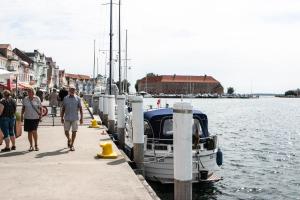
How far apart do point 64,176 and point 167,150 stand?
17.8 ft

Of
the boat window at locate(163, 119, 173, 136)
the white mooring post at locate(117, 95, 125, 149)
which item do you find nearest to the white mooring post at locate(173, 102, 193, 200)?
the boat window at locate(163, 119, 173, 136)

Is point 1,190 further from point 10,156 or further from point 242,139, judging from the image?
point 242,139

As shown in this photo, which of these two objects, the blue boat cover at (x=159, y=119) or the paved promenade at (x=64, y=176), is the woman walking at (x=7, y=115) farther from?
the blue boat cover at (x=159, y=119)

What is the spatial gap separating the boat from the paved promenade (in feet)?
5.97

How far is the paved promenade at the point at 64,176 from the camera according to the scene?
28.8 ft

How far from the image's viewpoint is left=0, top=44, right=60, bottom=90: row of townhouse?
10776 centimetres

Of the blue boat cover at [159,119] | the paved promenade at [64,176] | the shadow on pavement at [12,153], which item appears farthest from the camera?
the blue boat cover at [159,119]

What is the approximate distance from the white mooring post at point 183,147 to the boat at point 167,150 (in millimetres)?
6215

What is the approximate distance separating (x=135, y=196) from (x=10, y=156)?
225 inches

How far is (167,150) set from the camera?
50.2 ft

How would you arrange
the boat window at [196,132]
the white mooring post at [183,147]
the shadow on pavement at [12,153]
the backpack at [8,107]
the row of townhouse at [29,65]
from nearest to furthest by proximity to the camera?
the white mooring post at [183,147] → the shadow on pavement at [12,153] → the backpack at [8,107] → the boat window at [196,132] → the row of townhouse at [29,65]

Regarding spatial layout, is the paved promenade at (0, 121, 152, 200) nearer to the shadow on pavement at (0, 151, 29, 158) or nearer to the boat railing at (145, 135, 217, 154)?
the shadow on pavement at (0, 151, 29, 158)

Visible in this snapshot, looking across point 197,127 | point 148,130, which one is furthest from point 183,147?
point 148,130

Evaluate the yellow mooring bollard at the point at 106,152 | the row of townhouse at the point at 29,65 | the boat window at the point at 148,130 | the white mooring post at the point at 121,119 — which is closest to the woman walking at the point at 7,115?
the yellow mooring bollard at the point at 106,152
